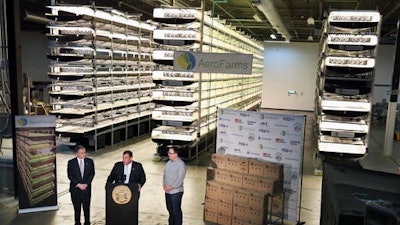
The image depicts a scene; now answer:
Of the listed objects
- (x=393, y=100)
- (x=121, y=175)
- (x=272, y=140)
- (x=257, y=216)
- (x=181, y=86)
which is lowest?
(x=257, y=216)

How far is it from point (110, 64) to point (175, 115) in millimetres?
2956

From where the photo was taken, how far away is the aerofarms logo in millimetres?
7156

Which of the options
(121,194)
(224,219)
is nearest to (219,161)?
(224,219)

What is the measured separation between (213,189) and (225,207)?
1.06 feet

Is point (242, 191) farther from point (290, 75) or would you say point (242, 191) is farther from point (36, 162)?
point (290, 75)

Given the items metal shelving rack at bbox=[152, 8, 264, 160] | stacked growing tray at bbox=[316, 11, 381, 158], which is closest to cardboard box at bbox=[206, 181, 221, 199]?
metal shelving rack at bbox=[152, 8, 264, 160]

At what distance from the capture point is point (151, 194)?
286 inches

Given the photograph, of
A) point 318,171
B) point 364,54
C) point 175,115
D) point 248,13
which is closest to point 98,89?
point 175,115

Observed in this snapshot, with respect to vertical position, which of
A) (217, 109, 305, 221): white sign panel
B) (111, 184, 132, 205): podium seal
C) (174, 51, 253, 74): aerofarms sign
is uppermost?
(174, 51, 253, 74): aerofarms sign

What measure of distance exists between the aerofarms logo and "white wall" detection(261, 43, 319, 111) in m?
16.2

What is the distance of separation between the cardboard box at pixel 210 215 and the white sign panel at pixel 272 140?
99cm

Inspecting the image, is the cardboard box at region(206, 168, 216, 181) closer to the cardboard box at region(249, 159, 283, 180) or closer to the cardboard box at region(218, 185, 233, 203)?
the cardboard box at region(218, 185, 233, 203)

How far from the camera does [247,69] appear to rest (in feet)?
21.7

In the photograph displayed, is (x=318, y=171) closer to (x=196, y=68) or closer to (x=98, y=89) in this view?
(x=196, y=68)
